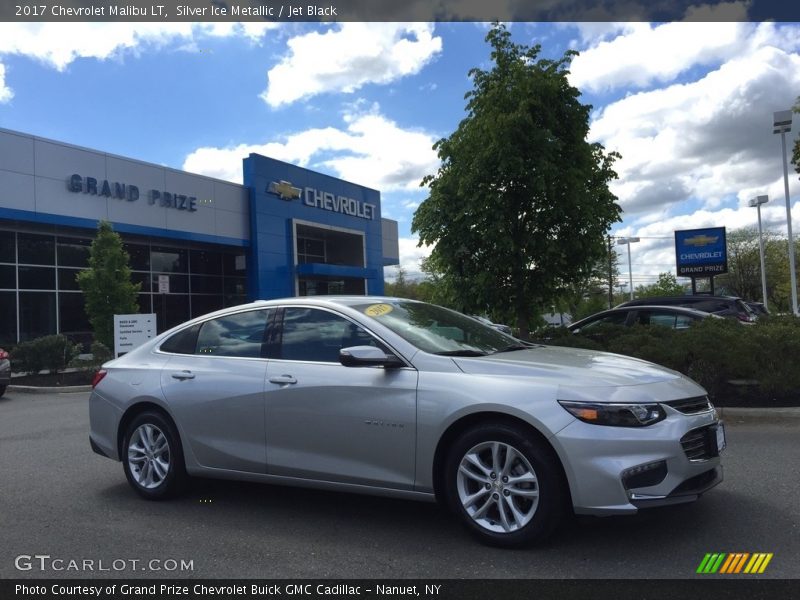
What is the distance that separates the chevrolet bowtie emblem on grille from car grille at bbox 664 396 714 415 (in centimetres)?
2916

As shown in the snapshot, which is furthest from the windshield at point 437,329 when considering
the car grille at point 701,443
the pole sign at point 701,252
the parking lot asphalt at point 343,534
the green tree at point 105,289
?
the pole sign at point 701,252

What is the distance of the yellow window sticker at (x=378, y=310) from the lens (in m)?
4.77

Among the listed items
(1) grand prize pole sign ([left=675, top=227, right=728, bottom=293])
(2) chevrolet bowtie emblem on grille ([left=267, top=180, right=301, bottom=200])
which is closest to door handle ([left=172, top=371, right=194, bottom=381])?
(1) grand prize pole sign ([left=675, top=227, right=728, bottom=293])

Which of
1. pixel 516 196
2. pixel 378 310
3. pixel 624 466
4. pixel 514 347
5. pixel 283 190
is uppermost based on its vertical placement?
→ pixel 283 190

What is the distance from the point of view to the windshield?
4.49 meters

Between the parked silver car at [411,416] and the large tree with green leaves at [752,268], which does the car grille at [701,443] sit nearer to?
the parked silver car at [411,416]

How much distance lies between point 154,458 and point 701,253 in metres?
26.9

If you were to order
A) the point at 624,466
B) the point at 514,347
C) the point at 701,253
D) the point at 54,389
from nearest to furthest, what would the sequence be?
1. the point at 624,466
2. the point at 514,347
3. the point at 54,389
4. the point at 701,253

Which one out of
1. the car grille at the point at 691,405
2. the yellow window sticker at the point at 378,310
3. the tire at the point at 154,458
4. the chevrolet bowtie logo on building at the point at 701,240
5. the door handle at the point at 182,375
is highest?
the chevrolet bowtie logo on building at the point at 701,240

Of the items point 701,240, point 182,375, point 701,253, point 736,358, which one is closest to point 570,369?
point 182,375

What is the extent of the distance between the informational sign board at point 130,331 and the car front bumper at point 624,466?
14793mm

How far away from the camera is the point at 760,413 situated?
8016 millimetres

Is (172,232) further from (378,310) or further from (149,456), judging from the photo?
(378,310)

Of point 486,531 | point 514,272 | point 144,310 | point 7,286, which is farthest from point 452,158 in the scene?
point 144,310
